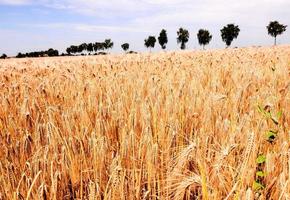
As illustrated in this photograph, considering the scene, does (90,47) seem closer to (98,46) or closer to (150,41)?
(98,46)

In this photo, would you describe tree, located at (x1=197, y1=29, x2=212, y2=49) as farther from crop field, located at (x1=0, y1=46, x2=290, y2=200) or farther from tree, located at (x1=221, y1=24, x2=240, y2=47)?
crop field, located at (x1=0, y1=46, x2=290, y2=200)

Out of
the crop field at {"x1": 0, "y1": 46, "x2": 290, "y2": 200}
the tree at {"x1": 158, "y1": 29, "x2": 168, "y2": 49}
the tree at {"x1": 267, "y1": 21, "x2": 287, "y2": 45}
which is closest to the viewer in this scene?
the crop field at {"x1": 0, "y1": 46, "x2": 290, "y2": 200}

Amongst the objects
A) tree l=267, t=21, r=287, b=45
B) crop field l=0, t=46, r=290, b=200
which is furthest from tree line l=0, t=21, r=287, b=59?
crop field l=0, t=46, r=290, b=200

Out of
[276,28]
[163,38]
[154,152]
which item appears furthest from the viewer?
[163,38]

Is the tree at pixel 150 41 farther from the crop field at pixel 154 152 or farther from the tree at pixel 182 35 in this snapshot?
the crop field at pixel 154 152

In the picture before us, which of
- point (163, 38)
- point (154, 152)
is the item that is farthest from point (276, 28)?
point (154, 152)

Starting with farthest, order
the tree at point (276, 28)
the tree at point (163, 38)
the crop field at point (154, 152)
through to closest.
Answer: the tree at point (163, 38), the tree at point (276, 28), the crop field at point (154, 152)

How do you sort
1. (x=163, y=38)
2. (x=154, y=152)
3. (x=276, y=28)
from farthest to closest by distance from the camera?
(x=163, y=38) → (x=276, y=28) → (x=154, y=152)

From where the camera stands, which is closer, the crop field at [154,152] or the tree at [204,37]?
the crop field at [154,152]

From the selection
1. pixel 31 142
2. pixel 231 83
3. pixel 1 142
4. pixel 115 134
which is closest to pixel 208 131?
pixel 115 134

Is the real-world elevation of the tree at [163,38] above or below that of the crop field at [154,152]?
above

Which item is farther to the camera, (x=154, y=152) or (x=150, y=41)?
(x=150, y=41)

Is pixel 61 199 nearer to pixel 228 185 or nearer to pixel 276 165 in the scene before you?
pixel 228 185

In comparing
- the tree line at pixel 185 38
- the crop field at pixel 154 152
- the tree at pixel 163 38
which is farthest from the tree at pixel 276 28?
the crop field at pixel 154 152
